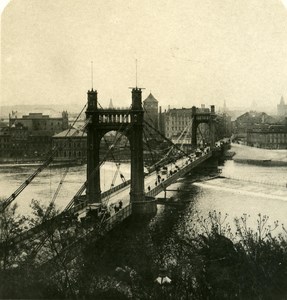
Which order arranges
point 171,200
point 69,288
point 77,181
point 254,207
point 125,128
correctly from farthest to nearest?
point 77,181 < point 171,200 < point 254,207 < point 125,128 < point 69,288

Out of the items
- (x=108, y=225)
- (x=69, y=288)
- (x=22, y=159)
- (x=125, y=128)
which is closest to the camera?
(x=69, y=288)

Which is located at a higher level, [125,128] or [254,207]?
[125,128]

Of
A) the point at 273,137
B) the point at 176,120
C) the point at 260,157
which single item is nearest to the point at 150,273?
the point at 260,157

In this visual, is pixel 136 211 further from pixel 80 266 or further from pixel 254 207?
pixel 80 266

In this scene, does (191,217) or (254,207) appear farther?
(254,207)

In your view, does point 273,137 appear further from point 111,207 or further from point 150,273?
point 150,273

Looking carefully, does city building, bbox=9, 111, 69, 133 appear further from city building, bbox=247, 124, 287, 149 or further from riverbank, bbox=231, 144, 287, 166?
city building, bbox=247, 124, 287, 149

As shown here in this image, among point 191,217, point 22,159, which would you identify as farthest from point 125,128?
point 22,159
